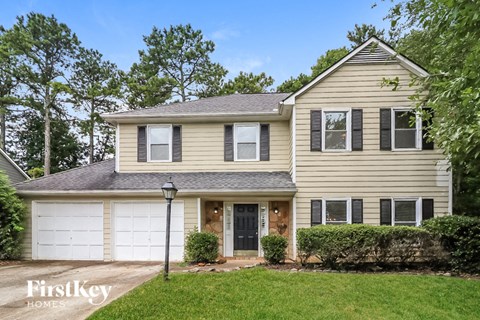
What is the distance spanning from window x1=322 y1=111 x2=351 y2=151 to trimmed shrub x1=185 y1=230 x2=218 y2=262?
463 cm

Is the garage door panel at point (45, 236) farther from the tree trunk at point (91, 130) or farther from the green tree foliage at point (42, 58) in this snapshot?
the tree trunk at point (91, 130)

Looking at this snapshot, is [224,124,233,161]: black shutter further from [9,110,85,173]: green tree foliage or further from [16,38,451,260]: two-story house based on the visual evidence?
[9,110,85,173]: green tree foliage

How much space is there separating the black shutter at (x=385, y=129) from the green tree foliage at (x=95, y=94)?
19.9m

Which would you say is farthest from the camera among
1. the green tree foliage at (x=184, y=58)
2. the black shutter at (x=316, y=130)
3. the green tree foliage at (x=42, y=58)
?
the green tree foliage at (x=184, y=58)

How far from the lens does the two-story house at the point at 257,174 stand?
33.3 feet

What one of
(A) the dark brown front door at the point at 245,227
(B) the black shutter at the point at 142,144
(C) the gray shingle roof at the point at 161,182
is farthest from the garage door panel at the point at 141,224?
(A) the dark brown front door at the point at 245,227

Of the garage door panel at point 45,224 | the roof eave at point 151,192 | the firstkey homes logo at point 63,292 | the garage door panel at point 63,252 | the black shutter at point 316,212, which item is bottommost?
the garage door panel at point 63,252

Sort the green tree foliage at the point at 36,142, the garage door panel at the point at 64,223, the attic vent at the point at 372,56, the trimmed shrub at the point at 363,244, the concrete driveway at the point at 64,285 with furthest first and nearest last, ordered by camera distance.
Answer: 1. the green tree foliage at the point at 36,142
2. the garage door panel at the point at 64,223
3. the attic vent at the point at 372,56
4. the trimmed shrub at the point at 363,244
5. the concrete driveway at the point at 64,285

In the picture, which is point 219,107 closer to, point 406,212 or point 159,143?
point 159,143

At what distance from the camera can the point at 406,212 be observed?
10055 millimetres

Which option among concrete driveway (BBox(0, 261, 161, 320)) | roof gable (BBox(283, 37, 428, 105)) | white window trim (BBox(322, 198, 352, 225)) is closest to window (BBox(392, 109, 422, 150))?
roof gable (BBox(283, 37, 428, 105))

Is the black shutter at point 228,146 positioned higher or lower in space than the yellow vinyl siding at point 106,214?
higher

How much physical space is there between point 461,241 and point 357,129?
4186 millimetres

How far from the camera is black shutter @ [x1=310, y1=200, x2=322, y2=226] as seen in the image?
10.2m
